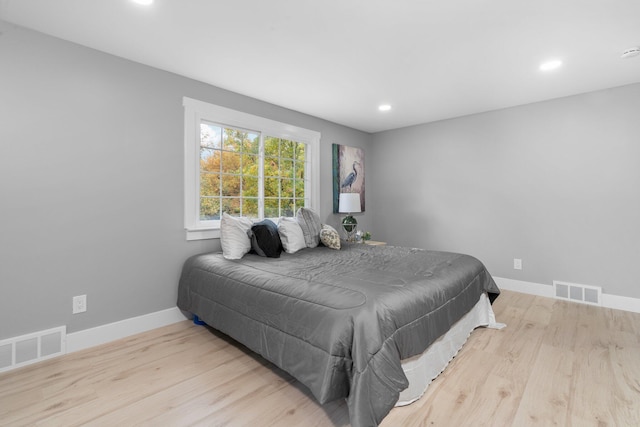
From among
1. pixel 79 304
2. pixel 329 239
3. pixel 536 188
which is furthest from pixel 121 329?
pixel 536 188

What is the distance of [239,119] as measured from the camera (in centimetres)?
330

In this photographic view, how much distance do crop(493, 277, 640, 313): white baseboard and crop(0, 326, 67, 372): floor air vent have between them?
15.2 feet

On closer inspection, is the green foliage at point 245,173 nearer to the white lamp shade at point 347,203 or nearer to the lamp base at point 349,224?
the white lamp shade at point 347,203

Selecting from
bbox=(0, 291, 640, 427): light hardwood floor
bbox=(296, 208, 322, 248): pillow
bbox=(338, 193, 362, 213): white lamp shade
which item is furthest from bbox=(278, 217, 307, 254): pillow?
bbox=(338, 193, 362, 213): white lamp shade

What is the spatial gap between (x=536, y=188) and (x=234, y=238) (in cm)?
360

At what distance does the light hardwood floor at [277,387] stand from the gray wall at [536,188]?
1.09 m

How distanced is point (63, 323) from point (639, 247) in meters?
5.31

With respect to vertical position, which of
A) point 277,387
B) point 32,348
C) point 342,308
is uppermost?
point 342,308

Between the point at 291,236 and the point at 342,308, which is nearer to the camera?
the point at 342,308

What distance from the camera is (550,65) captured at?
106 inches

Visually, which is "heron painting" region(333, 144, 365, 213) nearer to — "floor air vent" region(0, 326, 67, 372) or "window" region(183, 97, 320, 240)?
"window" region(183, 97, 320, 240)

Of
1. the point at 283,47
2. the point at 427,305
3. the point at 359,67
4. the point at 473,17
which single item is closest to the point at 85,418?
the point at 427,305

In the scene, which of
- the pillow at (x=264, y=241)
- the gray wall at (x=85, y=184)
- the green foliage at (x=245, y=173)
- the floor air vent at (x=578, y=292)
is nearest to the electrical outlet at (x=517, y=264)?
the floor air vent at (x=578, y=292)

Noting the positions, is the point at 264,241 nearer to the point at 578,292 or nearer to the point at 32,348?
the point at 32,348
